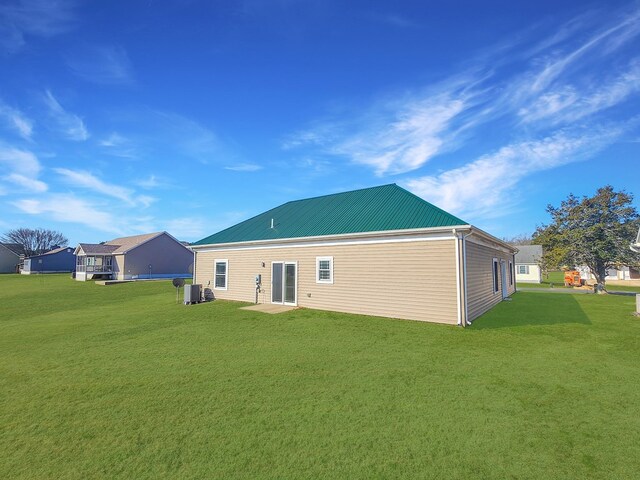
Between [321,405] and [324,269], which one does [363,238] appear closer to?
[324,269]

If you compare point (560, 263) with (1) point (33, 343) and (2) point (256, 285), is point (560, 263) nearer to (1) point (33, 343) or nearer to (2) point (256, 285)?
(2) point (256, 285)

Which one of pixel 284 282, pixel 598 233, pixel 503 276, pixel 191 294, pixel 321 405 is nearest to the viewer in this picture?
pixel 321 405

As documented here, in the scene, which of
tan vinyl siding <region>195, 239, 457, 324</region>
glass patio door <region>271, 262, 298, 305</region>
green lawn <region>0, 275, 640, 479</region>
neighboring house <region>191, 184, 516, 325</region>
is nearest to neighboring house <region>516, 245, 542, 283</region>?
neighboring house <region>191, 184, 516, 325</region>

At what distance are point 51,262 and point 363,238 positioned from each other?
2591 inches

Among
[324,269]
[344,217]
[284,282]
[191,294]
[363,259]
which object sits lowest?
[191,294]

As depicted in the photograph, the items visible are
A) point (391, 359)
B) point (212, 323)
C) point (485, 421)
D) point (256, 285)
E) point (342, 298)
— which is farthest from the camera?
point (256, 285)

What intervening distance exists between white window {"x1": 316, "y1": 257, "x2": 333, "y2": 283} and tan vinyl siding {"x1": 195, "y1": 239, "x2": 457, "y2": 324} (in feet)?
0.60

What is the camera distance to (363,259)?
12.9 metres

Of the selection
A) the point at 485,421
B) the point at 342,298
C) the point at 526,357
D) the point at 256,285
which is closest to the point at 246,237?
the point at 256,285

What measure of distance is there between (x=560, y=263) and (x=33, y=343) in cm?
3510

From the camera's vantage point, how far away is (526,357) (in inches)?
287

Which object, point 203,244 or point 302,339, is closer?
point 302,339

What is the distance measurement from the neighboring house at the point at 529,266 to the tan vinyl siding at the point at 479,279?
29333 mm

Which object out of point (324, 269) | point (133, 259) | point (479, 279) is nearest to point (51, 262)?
point (133, 259)
